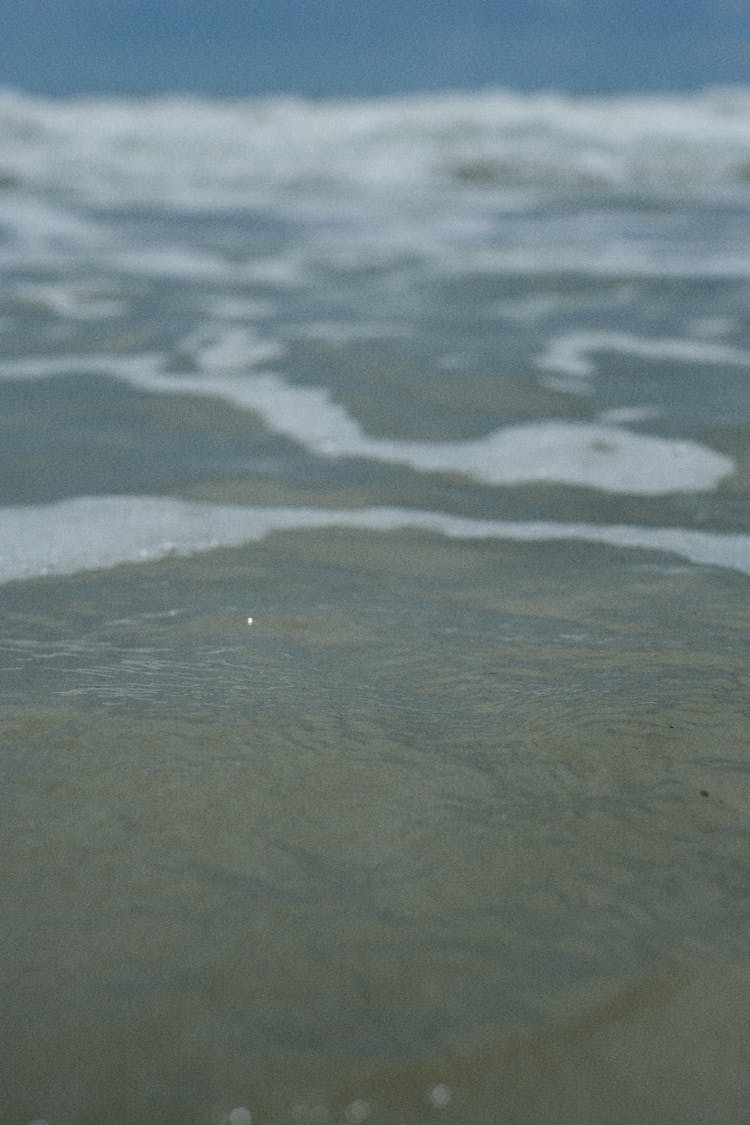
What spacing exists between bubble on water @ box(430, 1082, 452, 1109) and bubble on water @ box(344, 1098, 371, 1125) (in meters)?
0.05

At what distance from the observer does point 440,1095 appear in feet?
2.96

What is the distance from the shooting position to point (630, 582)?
2.01m

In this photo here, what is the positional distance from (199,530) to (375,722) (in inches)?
35.4

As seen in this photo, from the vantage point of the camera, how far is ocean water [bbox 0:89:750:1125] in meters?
0.94

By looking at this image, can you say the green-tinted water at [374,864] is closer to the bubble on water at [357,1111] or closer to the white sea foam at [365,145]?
the bubble on water at [357,1111]

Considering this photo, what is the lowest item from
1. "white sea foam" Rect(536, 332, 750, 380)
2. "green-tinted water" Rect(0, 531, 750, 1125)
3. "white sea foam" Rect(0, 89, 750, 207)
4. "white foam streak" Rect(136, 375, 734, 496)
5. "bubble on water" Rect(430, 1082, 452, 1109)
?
"bubble on water" Rect(430, 1082, 452, 1109)

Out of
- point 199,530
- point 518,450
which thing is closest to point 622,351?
point 518,450

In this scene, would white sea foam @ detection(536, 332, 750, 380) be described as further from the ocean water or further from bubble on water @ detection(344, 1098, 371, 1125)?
bubble on water @ detection(344, 1098, 371, 1125)

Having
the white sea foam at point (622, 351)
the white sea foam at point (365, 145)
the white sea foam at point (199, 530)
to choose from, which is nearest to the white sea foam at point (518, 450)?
the white sea foam at point (199, 530)

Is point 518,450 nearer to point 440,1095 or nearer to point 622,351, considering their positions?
point 622,351

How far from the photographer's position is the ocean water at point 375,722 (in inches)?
37.2

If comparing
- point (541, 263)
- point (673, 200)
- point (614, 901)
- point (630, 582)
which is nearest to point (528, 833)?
point (614, 901)

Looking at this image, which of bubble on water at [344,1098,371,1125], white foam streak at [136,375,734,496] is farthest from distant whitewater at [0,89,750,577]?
bubble on water at [344,1098,371,1125]

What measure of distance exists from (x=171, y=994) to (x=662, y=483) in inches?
73.2
